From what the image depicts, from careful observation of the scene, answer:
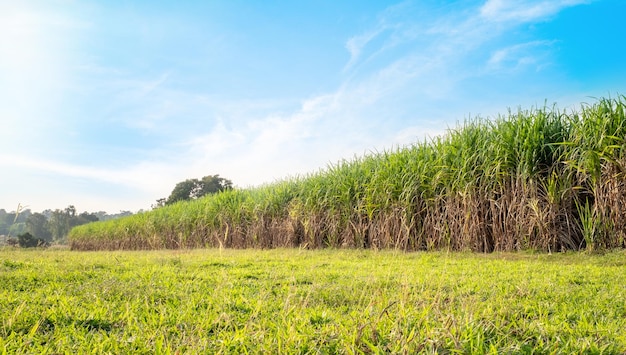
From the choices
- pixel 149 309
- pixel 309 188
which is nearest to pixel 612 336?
pixel 149 309

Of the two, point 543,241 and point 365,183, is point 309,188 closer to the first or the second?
point 365,183

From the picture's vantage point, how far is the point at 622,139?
5.40 metres

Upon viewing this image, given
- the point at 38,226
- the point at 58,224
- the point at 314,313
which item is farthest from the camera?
the point at 38,226

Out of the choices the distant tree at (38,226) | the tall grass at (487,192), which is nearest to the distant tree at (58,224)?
the distant tree at (38,226)

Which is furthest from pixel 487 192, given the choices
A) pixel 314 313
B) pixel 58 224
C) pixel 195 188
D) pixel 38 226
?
pixel 38 226

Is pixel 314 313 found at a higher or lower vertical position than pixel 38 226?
lower

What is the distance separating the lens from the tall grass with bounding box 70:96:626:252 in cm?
Result: 557

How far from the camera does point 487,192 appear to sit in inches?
255

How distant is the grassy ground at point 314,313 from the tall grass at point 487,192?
167cm

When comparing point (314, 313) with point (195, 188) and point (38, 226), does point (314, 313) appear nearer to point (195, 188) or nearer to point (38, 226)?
point (195, 188)

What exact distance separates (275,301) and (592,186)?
16.0 ft

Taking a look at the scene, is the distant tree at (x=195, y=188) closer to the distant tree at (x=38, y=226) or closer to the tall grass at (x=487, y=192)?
the tall grass at (x=487, y=192)

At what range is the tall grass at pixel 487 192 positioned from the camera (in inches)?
219

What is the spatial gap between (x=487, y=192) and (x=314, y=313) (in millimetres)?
4887
